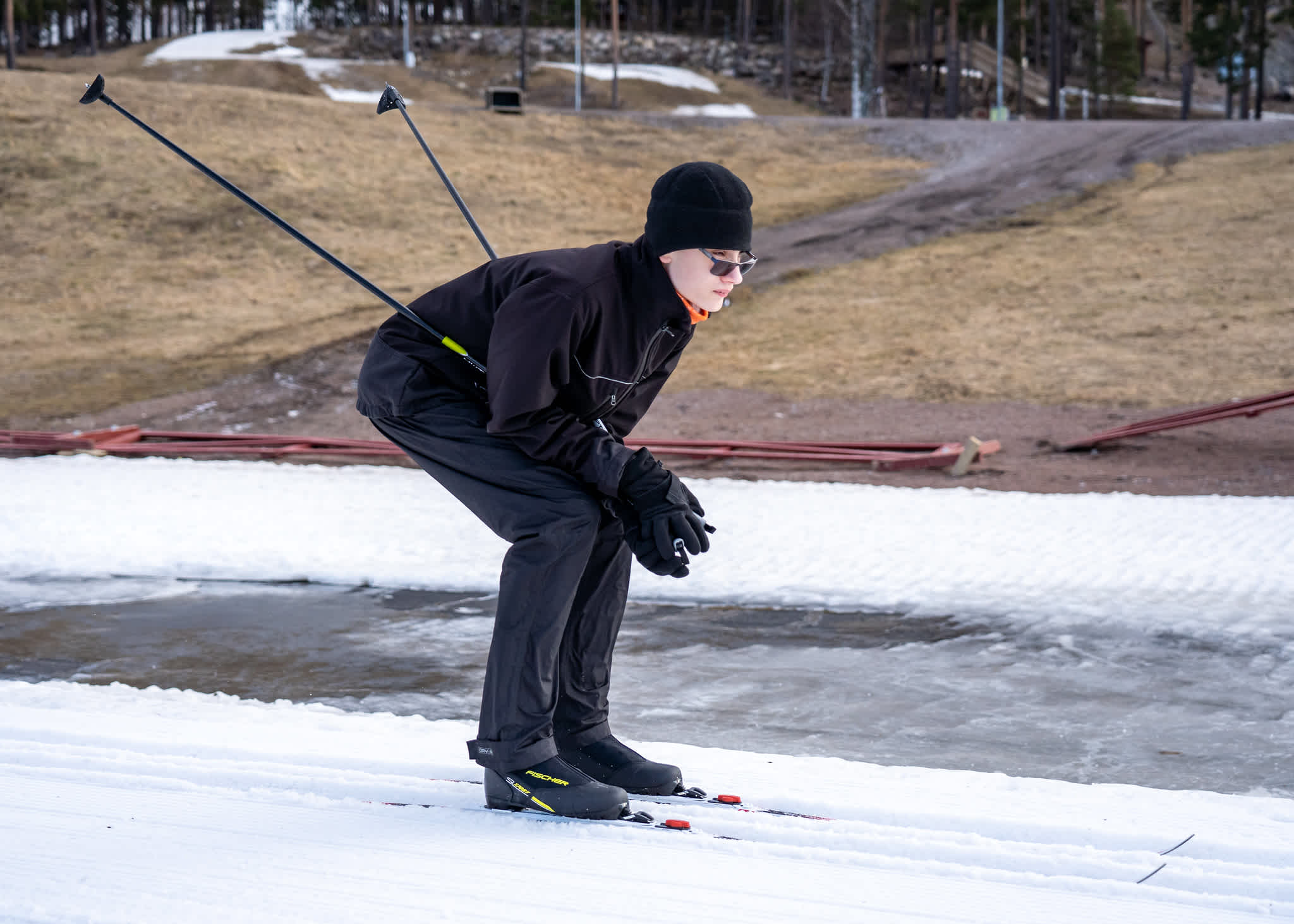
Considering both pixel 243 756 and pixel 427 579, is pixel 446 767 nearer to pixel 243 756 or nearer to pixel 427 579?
pixel 243 756

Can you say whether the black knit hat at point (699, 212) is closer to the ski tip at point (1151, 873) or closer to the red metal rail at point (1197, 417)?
the ski tip at point (1151, 873)

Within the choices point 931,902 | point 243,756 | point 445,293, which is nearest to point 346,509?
point 243,756

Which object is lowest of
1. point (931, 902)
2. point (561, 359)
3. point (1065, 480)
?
point (1065, 480)

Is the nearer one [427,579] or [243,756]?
[243,756]

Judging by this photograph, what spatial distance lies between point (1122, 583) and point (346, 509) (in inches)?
167

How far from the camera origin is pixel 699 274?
2688 mm

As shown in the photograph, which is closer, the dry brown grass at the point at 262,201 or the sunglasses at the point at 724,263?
the sunglasses at the point at 724,263

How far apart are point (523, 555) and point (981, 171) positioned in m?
22.4

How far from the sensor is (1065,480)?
952 cm

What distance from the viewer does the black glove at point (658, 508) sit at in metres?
2.63

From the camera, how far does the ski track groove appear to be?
2531 millimetres

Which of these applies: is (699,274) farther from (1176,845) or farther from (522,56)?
(522,56)

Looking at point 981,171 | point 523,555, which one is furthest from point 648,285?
point 981,171

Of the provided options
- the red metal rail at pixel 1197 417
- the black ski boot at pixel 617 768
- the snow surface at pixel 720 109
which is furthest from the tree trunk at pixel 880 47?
the black ski boot at pixel 617 768
